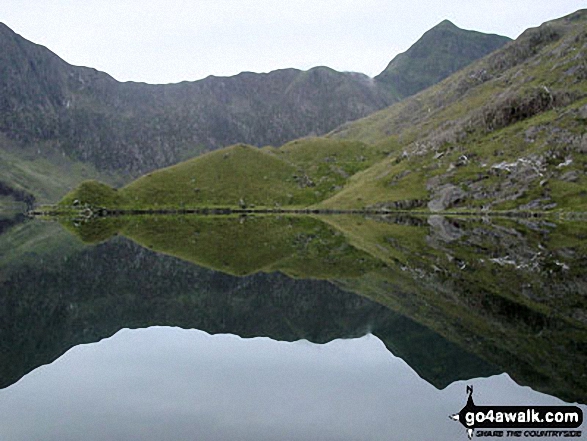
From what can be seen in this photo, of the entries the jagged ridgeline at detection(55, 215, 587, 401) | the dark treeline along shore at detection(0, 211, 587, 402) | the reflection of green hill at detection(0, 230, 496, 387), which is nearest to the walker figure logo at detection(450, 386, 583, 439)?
the dark treeline along shore at detection(0, 211, 587, 402)

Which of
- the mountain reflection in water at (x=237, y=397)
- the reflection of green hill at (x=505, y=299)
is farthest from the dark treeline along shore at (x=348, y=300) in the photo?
the mountain reflection in water at (x=237, y=397)

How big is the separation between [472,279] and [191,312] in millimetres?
23104

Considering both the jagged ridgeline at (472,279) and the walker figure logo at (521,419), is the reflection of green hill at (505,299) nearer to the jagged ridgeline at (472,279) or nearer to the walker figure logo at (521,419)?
the jagged ridgeline at (472,279)

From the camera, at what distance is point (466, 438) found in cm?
1429

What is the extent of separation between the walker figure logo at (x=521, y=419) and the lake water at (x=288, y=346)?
24.5 inches

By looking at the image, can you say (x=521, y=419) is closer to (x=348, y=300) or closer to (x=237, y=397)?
(x=237, y=397)

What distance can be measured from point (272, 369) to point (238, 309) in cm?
1461

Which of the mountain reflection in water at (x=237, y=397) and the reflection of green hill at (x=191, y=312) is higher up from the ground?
the reflection of green hill at (x=191, y=312)

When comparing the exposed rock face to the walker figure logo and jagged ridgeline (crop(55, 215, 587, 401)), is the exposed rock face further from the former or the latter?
the walker figure logo

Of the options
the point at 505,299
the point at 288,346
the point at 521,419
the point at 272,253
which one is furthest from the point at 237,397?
the point at 272,253

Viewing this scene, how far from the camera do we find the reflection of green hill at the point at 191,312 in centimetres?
2372

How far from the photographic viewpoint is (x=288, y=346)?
25.5 metres

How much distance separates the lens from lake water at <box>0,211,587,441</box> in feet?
52.9

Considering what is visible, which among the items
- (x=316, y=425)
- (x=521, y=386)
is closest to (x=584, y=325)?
(x=521, y=386)
